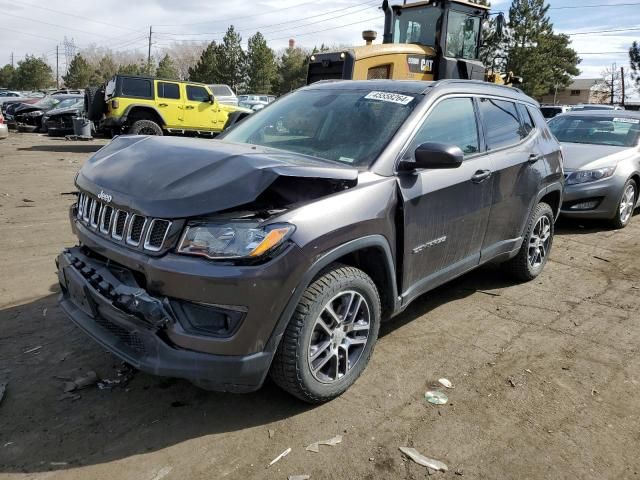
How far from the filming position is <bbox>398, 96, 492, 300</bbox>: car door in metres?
3.38

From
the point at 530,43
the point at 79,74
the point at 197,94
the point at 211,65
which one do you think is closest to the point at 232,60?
the point at 211,65

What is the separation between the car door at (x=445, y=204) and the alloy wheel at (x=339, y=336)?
1.51 ft

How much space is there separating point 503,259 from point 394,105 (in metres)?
1.87

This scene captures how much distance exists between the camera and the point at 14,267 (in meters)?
5.04

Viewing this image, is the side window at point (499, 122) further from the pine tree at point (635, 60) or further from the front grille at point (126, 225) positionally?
the pine tree at point (635, 60)

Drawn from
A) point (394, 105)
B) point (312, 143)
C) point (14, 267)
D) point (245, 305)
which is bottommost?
point (14, 267)

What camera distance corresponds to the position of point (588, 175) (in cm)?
727

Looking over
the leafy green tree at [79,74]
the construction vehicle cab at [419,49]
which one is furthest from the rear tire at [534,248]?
the leafy green tree at [79,74]

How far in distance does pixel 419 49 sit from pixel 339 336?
8808 mm

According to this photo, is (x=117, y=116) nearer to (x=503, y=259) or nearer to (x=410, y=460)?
(x=503, y=259)

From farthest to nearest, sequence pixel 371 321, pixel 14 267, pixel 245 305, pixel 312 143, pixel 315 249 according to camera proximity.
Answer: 1. pixel 14 267
2. pixel 312 143
3. pixel 371 321
4. pixel 315 249
5. pixel 245 305

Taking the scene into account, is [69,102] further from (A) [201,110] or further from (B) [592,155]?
(B) [592,155]

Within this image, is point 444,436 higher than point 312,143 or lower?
lower

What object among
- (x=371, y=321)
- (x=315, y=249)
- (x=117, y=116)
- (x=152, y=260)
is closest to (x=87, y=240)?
(x=152, y=260)
